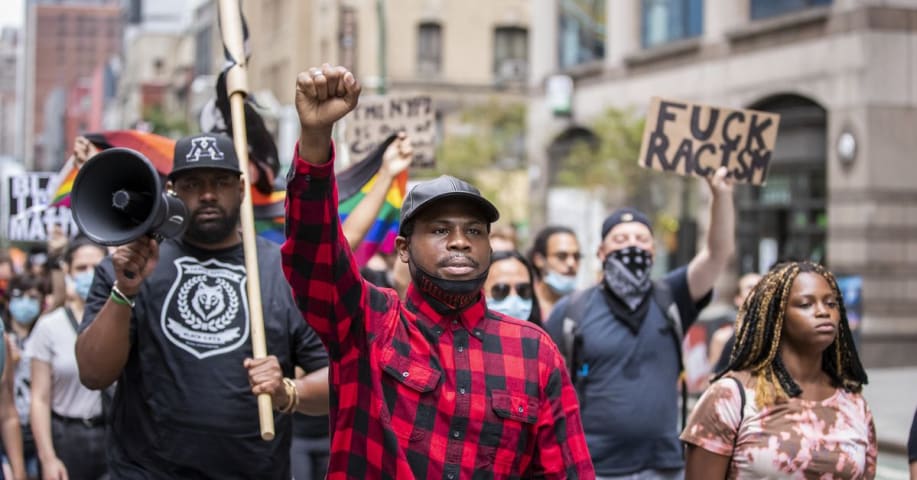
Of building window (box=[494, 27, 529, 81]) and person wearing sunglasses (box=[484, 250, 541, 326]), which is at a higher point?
building window (box=[494, 27, 529, 81])

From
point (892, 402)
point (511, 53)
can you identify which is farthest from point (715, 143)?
point (511, 53)

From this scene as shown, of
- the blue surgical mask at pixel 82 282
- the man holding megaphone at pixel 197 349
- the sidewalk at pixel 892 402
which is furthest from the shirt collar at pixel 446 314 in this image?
the sidewalk at pixel 892 402

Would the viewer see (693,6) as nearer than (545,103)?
Yes

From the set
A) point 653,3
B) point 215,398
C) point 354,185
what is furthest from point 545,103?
point 215,398

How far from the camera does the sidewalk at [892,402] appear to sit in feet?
41.3

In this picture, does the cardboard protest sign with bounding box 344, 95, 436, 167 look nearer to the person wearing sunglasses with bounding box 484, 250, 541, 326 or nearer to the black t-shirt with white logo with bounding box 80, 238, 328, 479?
the person wearing sunglasses with bounding box 484, 250, 541, 326

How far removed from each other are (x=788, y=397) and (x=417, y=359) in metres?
1.59

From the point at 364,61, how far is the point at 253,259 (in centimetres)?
4067

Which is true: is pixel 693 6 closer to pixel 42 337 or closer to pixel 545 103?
pixel 545 103

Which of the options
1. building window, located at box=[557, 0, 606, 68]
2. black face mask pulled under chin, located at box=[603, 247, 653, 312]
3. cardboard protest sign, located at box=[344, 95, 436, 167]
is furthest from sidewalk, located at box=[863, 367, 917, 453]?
building window, located at box=[557, 0, 606, 68]

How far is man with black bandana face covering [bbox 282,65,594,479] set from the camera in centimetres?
332

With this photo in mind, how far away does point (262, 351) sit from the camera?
395cm

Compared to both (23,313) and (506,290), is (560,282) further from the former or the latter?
Result: (23,313)

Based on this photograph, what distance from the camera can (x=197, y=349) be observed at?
453cm
